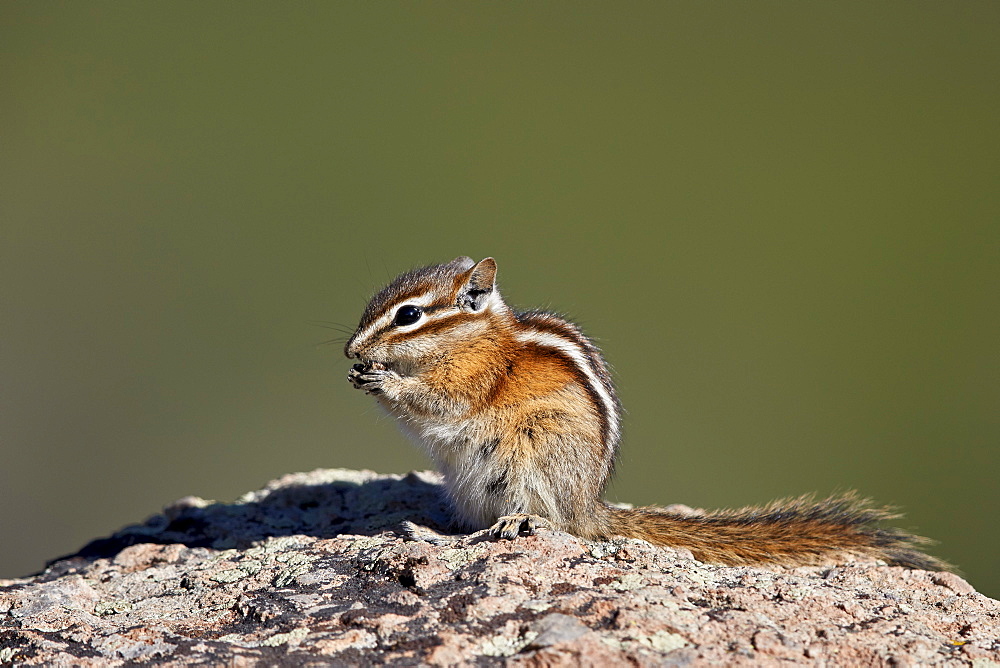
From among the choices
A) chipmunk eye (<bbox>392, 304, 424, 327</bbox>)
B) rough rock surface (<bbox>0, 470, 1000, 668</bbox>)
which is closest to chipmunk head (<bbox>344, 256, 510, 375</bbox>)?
chipmunk eye (<bbox>392, 304, 424, 327</bbox>)

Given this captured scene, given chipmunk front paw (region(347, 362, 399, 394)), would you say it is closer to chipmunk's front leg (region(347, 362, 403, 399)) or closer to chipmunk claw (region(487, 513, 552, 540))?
chipmunk's front leg (region(347, 362, 403, 399))

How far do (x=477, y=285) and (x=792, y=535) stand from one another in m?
1.98

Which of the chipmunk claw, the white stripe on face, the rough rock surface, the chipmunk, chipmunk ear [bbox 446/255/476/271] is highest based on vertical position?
chipmunk ear [bbox 446/255/476/271]

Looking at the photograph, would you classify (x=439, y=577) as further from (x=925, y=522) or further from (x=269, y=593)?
(x=925, y=522)

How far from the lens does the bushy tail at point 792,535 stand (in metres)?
4.62

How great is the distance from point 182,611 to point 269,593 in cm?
33

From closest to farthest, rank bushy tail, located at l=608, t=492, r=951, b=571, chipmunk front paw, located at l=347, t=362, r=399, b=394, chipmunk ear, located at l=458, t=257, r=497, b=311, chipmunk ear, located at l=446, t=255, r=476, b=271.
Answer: bushy tail, located at l=608, t=492, r=951, b=571
chipmunk front paw, located at l=347, t=362, r=399, b=394
chipmunk ear, located at l=458, t=257, r=497, b=311
chipmunk ear, located at l=446, t=255, r=476, b=271

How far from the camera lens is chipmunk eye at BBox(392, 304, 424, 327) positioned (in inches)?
203

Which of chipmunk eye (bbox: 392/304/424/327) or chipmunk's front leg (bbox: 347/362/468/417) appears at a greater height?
chipmunk eye (bbox: 392/304/424/327)

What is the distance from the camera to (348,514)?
211 inches

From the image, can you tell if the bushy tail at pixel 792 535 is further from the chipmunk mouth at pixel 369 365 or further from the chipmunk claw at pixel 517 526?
the chipmunk mouth at pixel 369 365

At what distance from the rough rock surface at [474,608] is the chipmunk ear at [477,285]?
1.20 meters

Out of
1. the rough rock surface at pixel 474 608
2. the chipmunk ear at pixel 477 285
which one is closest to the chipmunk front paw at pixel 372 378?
the chipmunk ear at pixel 477 285

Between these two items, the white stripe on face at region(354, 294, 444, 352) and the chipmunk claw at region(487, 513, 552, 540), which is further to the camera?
the white stripe on face at region(354, 294, 444, 352)
